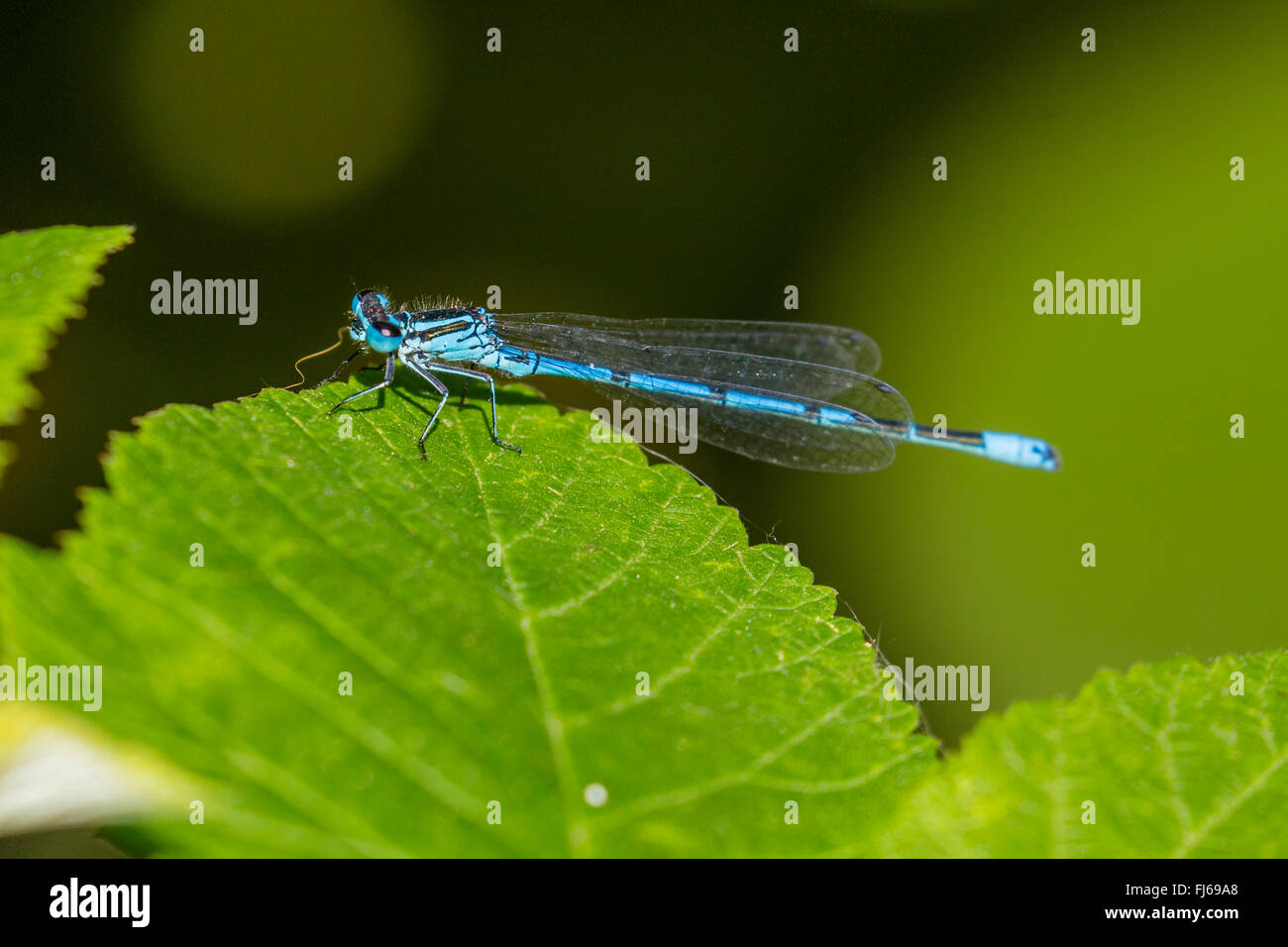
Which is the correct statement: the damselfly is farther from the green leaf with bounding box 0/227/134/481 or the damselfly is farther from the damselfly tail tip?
the green leaf with bounding box 0/227/134/481

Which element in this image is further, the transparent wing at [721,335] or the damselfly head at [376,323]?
the transparent wing at [721,335]

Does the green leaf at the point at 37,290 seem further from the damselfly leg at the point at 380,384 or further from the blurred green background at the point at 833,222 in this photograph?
the blurred green background at the point at 833,222

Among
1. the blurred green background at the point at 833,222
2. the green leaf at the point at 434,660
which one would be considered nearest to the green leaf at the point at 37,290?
the green leaf at the point at 434,660

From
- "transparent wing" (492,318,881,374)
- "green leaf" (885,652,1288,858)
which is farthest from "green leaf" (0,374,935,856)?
"transparent wing" (492,318,881,374)

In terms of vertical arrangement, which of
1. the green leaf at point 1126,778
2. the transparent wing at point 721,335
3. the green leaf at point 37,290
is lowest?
the green leaf at point 1126,778

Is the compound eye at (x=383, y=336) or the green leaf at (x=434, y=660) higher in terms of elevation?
the compound eye at (x=383, y=336)

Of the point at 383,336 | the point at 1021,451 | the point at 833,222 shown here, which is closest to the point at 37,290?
the point at 383,336
